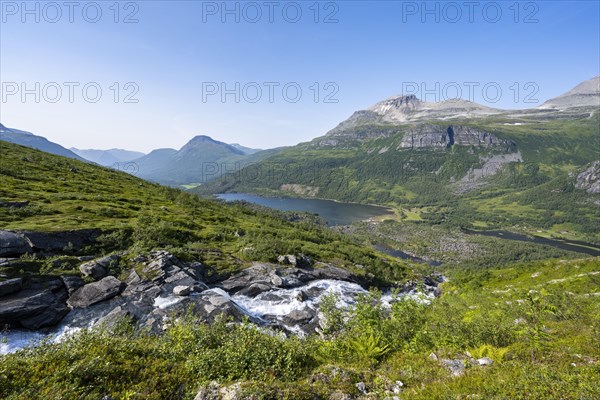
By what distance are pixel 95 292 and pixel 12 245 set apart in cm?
1133

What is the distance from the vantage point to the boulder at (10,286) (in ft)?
77.6

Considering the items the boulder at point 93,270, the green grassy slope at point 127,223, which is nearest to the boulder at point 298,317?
the green grassy slope at point 127,223

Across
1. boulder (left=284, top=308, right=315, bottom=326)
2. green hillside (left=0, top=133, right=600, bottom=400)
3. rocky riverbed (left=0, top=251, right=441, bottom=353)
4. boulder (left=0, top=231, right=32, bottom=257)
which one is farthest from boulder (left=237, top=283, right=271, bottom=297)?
boulder (left=0, top=231, right=32, bottom=257)

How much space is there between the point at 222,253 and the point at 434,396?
41.2 metres

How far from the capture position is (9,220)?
38625 millimetres

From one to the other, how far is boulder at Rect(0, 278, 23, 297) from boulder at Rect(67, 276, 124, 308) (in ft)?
13.5

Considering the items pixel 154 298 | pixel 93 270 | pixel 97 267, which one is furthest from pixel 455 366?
pixel 97 267

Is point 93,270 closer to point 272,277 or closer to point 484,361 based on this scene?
point 272,277

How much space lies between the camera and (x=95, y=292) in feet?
91.2

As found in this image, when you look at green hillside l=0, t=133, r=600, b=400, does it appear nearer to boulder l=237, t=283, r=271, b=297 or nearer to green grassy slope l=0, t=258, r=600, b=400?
green grassy slope l=0, t=258, r=600, b=400

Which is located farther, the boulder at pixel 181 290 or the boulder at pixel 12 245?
the boulder at pixel 181 290

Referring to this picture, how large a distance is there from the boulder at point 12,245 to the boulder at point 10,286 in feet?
21.2

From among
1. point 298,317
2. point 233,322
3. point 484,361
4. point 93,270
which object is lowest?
point 298,317

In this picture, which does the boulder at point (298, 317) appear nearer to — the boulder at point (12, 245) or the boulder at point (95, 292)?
the boulder at point (95, 292)
